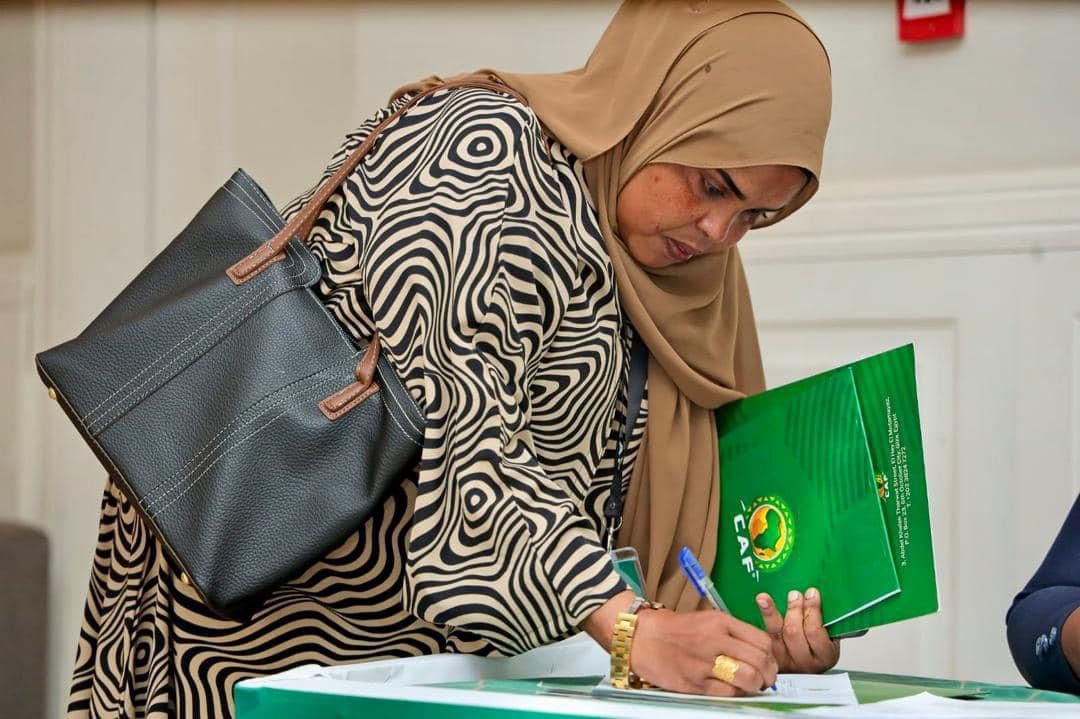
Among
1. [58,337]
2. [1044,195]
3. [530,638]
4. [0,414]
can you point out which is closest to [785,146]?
[530,638]

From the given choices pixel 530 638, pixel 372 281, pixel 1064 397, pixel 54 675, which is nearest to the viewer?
pixel 530 638

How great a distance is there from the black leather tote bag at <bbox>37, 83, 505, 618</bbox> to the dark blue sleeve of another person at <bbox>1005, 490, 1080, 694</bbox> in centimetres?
58

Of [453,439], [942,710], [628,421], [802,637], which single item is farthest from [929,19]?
[942,710]

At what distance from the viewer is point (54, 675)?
2.47 m

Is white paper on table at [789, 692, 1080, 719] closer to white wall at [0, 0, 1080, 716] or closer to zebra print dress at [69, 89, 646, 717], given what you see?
zebra print dress at [69, 89, 646, 717]

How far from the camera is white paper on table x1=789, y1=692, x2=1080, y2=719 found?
73cm

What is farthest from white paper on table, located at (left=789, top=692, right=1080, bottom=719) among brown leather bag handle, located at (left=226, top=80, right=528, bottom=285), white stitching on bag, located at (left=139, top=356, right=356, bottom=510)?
brown leather bag handle, located at (left=226, top=80, right=528, bottom=285)

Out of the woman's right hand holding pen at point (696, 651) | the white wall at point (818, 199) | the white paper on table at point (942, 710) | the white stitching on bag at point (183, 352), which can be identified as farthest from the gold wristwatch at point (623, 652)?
the white wall at point (818, 199)

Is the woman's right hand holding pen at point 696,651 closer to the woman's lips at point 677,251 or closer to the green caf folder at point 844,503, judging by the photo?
the green caf folder at point 844,503

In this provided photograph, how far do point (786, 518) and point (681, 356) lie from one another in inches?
7.5

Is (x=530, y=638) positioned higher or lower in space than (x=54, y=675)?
higher

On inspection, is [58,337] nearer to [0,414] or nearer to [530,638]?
[0,414]

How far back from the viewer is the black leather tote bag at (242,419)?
1.02m

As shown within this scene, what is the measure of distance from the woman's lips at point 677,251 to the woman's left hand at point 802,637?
335 mm
